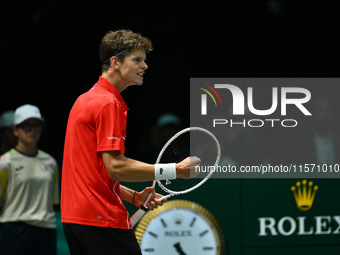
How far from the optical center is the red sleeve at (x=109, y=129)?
3.07 metres

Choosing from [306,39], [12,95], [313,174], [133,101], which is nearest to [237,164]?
[313,174]

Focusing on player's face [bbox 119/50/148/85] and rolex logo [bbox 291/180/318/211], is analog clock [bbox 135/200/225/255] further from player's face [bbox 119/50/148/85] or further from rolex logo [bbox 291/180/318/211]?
player's face [bbox 119/50/148/85]

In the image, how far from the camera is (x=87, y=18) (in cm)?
661

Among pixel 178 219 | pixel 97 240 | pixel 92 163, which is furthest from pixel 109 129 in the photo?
pixel 178 219

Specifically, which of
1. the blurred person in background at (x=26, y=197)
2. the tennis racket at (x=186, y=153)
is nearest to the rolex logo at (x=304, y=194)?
the tennis racket at (x=186, y=153)

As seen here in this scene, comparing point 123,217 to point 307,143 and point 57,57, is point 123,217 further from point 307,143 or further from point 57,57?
point 57,57

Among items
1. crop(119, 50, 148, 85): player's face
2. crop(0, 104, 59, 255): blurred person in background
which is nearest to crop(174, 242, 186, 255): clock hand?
crop(0, 104, 59, 255): blurred person in background

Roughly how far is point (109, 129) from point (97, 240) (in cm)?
50

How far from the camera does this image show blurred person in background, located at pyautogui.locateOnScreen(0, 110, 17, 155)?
5375 millimetres

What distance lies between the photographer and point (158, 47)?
711cm

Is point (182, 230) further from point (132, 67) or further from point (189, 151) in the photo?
point (132, 67)

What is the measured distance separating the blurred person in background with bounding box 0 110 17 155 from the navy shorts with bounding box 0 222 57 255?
660 millimetres

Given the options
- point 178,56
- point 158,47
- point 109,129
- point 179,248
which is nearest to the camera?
point 109,129

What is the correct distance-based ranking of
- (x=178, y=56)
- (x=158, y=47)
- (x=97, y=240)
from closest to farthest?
1. (x=97, y=240)
2. (x=158, y=47)
3. (x=178, y=56)
